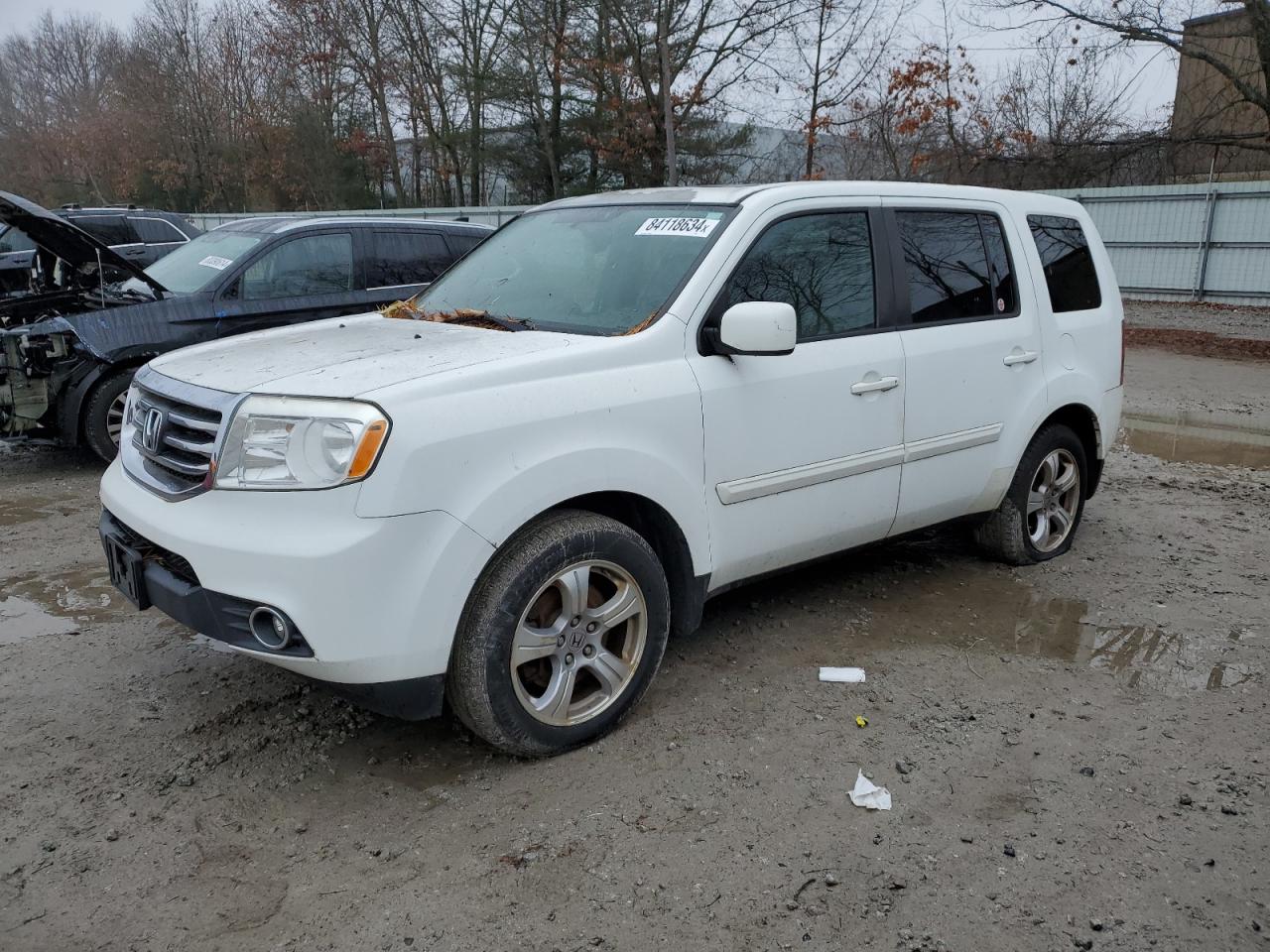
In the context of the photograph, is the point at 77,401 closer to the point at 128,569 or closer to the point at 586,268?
the point at 128,569

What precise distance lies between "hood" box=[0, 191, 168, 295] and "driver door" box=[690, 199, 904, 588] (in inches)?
199

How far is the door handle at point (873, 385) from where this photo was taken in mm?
3988

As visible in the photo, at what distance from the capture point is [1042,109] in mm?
28188

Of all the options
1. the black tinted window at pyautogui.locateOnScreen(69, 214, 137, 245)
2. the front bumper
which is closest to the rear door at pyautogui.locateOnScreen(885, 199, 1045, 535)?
the front bumper

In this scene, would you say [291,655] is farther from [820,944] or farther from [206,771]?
[820,944]

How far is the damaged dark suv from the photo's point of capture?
22.3ft

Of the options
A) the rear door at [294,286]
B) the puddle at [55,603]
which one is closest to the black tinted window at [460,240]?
the rear door at [294,286]

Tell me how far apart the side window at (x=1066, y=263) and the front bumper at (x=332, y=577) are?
3.48 meters

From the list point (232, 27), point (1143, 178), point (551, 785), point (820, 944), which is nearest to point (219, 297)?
point (551, 785)

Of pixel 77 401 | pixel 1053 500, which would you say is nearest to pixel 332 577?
pixel 1053 500

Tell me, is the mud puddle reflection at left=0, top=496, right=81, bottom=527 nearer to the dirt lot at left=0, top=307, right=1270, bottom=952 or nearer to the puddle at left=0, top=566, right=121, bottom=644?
the puddle at left=0, top=566, right=121, bottom=644

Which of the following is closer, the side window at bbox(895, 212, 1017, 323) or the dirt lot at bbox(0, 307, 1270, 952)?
the dirt lot at bbox(0, 307, 1270, 952)

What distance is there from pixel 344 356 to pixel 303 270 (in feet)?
15.7

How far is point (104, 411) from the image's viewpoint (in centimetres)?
704
